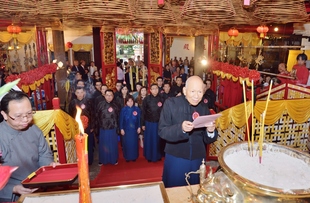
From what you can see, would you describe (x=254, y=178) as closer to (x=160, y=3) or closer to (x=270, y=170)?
(x=270, y=170)

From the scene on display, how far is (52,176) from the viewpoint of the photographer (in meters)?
1.51

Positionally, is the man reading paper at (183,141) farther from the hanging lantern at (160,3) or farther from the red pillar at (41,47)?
the red pillar at (41,47)

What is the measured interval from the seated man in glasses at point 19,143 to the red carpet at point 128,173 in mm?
1731

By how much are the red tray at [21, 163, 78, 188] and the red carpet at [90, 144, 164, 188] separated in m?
2.10

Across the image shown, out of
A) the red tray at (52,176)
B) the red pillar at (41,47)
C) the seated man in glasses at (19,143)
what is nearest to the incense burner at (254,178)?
the red tray at (52,176)

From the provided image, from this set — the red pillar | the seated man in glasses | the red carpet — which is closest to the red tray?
the seated man in glasses

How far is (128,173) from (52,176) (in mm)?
2641

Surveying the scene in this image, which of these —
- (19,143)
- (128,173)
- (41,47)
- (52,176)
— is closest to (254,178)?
(52,176)

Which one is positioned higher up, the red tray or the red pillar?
the red pillar

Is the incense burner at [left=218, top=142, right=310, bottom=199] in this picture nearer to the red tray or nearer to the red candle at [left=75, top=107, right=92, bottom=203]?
the red candle at [left=75, top=107, right=92, bottom=203]

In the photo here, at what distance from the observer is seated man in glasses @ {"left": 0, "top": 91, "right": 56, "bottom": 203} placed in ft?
5.48

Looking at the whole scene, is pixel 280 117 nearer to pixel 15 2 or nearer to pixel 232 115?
pixel 232 115

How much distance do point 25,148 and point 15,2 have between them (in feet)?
3.53

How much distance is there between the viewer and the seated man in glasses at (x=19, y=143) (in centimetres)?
167
